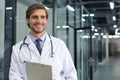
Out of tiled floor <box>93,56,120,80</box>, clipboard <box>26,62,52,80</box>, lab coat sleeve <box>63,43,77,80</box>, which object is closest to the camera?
clipboard <box>26,62,52,80</box>

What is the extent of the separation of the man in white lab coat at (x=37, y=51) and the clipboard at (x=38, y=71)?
33 mm

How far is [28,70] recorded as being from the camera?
75.2 inches

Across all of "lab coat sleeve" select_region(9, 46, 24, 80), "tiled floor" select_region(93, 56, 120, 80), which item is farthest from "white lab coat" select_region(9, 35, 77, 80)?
"tiled floor" select_region(93, 56, 120, 80)

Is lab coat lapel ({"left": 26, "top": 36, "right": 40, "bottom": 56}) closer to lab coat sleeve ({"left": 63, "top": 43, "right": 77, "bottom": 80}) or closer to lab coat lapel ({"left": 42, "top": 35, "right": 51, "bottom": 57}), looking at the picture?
lab coat lapel ({"left": 42, "top": 35, "right": 51, "bottom": 57})

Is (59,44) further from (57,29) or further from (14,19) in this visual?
(57,29)

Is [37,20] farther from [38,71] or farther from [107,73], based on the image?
[107,73]

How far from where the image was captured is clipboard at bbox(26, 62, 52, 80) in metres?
1.87

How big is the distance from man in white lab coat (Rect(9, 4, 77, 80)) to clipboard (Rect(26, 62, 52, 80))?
0.03 meters

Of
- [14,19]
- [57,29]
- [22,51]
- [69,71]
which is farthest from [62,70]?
[57,29]

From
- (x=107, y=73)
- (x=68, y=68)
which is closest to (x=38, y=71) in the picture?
(x=68, y=68)

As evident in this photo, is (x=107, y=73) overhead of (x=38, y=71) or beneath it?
beneath

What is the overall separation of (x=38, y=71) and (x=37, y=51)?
13 cm

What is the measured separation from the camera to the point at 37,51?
1.92 m

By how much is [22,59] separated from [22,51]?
6 cm
